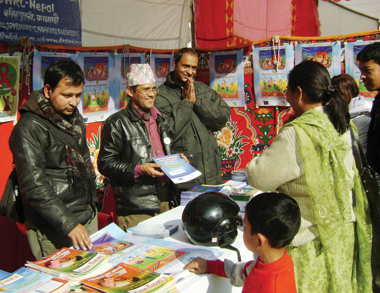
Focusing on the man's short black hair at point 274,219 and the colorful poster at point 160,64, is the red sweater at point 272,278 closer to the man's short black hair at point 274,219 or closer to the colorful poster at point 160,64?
the man's short black hair at point 274,219

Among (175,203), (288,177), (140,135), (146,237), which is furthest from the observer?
(175,203)

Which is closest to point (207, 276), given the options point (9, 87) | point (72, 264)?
point (72, 264)

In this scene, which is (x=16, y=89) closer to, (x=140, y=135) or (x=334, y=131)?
(x=140, y=135)

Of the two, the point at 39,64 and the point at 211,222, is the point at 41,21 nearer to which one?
the point at 39,64

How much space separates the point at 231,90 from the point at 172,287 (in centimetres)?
361

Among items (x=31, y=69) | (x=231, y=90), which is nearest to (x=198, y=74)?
(x=231, y=90)

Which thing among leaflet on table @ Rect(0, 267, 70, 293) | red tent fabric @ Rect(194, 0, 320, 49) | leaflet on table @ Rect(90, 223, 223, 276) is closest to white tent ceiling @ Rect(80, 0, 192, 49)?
red tent fabric @ Rect(194, 0, 320, 49)

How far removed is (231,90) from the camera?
4598 mm

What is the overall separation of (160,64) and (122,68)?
0.62 metres

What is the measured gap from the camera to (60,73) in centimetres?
190

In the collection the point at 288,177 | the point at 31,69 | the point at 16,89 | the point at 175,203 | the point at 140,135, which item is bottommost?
the point at 175,203

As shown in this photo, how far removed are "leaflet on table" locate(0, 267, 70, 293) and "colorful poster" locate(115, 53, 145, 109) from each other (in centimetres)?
281

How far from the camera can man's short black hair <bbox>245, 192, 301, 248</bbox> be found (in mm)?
1294

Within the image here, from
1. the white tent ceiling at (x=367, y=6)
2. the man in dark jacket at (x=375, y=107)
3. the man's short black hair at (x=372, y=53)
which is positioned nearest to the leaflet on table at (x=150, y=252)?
the man in dark jacket at (x=375, y=107)
